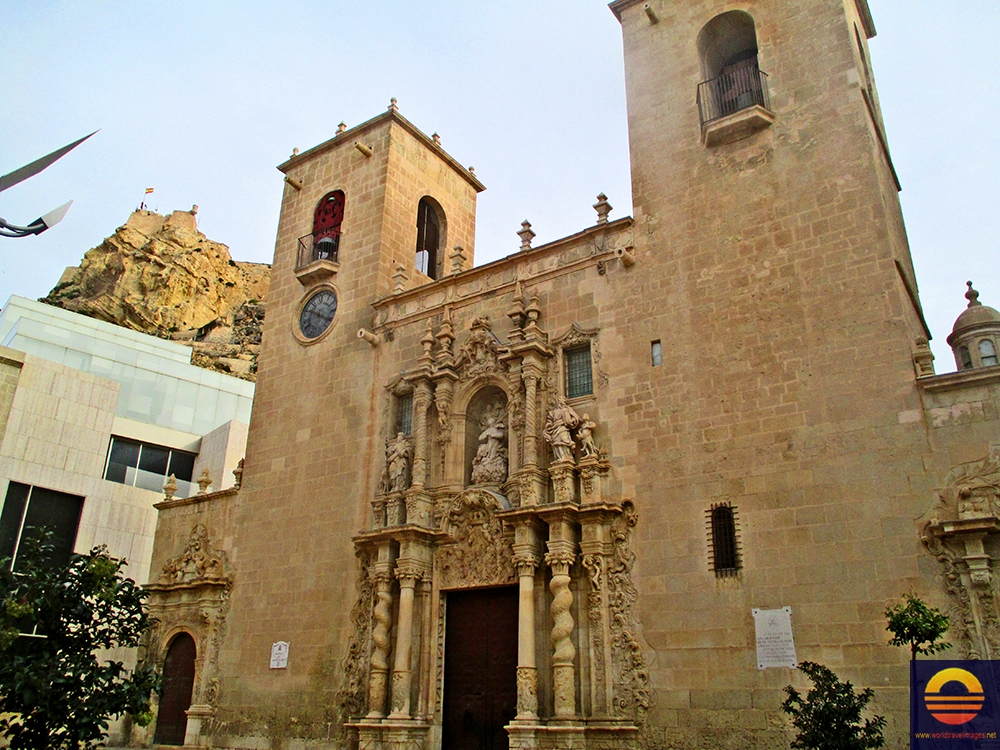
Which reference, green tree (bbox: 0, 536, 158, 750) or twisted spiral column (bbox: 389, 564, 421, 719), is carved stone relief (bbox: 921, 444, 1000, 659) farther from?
green tree (bbox: 0, 536, 158, 750)

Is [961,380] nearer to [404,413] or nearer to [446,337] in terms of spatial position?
[446,337]

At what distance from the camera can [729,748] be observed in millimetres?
11977

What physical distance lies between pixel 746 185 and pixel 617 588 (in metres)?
7.60

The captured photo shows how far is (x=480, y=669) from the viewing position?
15.2 m

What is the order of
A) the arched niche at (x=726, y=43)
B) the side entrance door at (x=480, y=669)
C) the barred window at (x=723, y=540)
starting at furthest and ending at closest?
the arched niche at (x=726, y=43), the side entrance door at (x=480, y=669), the barred window at (x=723, y=540)

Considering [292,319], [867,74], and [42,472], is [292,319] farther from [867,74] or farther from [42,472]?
[867,74]

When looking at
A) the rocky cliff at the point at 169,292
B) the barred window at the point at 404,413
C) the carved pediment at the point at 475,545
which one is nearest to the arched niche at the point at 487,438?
the carved pediment at the point at 475,545

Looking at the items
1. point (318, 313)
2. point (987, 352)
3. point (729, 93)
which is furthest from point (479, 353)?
point (987, 352)

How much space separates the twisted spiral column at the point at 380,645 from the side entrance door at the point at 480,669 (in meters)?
1.17

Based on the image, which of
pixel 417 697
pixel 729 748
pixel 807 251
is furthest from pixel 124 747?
pixel 807 251

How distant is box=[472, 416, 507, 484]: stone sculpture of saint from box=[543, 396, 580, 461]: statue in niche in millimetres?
1455

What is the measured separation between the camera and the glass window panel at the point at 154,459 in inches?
1213

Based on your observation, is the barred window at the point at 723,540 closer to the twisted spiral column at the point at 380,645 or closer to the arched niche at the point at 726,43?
the twisted spiral column at the point at 380,645

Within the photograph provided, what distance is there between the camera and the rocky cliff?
51375 mm
